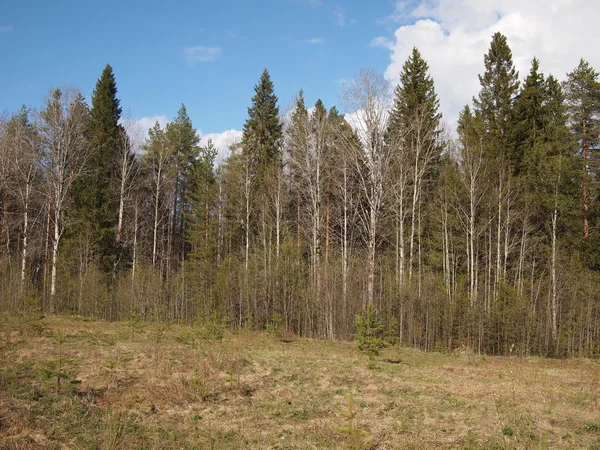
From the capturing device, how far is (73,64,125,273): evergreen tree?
27.6 metres

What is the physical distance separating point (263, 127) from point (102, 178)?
11.8 m

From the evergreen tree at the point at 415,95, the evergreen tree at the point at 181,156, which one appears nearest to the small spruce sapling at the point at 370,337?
the evergreen tree at the point at 415,95

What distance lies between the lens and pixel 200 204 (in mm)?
30469

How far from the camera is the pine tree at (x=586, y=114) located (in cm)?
2402

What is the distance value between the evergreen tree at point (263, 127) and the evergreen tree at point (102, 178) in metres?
9.37

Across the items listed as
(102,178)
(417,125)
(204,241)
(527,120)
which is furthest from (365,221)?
(102,178)

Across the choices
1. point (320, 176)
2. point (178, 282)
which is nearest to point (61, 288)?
point (178, 282)

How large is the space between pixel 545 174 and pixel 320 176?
1256cm

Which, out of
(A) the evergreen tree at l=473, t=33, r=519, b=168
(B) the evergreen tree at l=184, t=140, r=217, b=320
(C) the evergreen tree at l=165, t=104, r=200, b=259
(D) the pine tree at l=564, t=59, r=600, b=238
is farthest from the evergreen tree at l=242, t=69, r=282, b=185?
(D) the pine tree at l=564, t=59, r=600, b=238

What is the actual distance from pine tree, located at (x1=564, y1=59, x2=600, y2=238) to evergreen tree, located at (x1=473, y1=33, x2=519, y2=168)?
3.45 metres

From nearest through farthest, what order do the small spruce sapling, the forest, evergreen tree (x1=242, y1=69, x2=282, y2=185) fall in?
the small spruce sapling, the forest, evergreen tree (x1=242, y1=69, x2=282, y2=185)

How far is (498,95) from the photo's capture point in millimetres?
28766

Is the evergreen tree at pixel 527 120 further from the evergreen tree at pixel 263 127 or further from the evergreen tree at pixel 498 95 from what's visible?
the evergreen tree at pixel 263 127

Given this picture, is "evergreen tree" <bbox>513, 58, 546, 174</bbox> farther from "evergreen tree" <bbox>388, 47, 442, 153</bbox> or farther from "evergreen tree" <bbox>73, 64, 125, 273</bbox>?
"evergreen tree" <bbox>73, 64, 125, 273</bbox>
